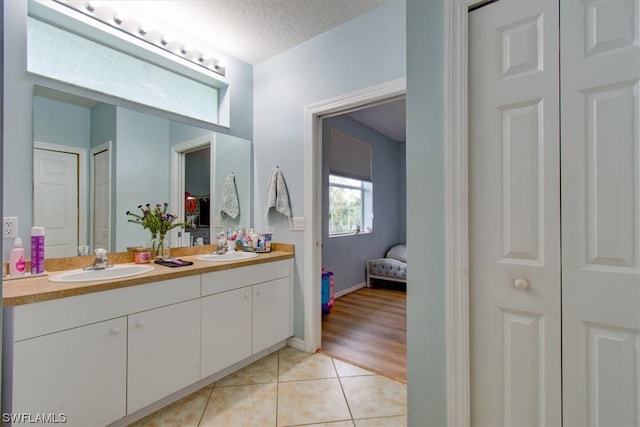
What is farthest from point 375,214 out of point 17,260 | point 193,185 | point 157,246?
point 17,260

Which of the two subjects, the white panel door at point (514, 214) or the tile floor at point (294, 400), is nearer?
the white panel door at point (514, 214)

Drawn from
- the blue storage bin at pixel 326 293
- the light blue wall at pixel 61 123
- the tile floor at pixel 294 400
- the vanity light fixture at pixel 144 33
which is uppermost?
the vanity light fixture at pixel 144 33

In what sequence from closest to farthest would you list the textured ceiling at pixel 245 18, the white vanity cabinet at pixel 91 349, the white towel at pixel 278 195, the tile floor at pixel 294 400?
the white vanity cabinet at pixel 91 349 < the tile floor at pixel 294 400 < the textured ceiling at pixel 245 18 < the white towel at pixel 278 195

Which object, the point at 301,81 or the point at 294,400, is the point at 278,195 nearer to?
the point at 301,81

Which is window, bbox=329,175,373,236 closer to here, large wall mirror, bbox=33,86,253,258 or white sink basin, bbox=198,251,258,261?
white sink basin, bbox=198,251,258,261

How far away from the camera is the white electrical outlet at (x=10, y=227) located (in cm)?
161

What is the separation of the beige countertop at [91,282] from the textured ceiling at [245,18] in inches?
67.2

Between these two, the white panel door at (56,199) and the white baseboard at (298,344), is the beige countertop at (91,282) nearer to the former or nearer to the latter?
the white panel door at (56,199)

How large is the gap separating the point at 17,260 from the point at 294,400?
5.64ft

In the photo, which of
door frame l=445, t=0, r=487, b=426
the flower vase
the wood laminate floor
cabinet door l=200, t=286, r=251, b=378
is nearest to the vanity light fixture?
the flower vase

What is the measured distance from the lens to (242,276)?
2.19 metres

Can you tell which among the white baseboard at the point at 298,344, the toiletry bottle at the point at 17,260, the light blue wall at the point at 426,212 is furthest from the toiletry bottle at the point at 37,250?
the light blue wall at the point at 426,212

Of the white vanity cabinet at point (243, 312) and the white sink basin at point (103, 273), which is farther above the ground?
the white sink basin at point (103, 273)

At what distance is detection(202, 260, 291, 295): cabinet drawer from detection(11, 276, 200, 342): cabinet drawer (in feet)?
0.35
